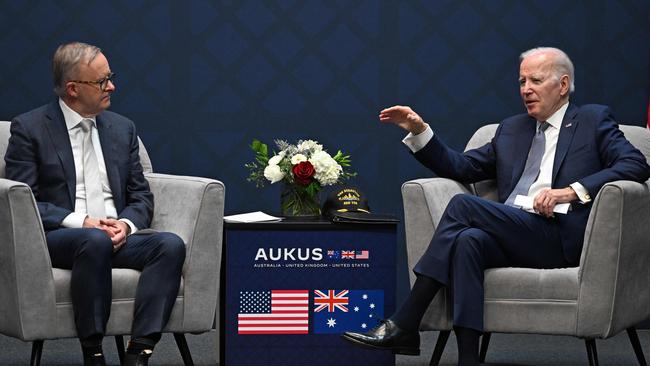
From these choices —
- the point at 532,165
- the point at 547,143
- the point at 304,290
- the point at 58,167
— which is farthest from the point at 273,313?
the point at 547,143

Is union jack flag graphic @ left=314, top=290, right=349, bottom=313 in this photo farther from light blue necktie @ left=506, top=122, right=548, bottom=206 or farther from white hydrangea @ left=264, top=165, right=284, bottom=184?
light blue necktie @ left=506, top=122, right=548, bottom=206

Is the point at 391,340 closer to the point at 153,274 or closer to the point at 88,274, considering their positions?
the point at 153,274

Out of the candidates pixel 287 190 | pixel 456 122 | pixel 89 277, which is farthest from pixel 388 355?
pixel 456 122

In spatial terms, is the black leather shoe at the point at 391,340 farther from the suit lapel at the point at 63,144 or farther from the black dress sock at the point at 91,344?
the suit lapel at the point at 63,144

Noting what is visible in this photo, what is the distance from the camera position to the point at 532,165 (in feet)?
14.3

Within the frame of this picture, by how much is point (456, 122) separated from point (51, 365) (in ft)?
7.54

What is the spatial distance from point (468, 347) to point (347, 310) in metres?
0.49

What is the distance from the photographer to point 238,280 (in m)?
4.01

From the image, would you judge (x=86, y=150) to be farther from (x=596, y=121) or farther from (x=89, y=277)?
(x=596, y=121)

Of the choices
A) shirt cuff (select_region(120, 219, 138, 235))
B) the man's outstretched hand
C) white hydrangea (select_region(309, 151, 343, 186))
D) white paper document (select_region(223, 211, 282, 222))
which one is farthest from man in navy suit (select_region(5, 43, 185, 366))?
the man's outstretched hand

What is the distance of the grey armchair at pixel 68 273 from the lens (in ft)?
12.0

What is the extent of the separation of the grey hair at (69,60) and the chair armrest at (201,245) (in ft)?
2.01

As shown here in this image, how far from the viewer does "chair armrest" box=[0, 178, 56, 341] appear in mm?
3662

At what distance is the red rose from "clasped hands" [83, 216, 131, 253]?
2.22ft
